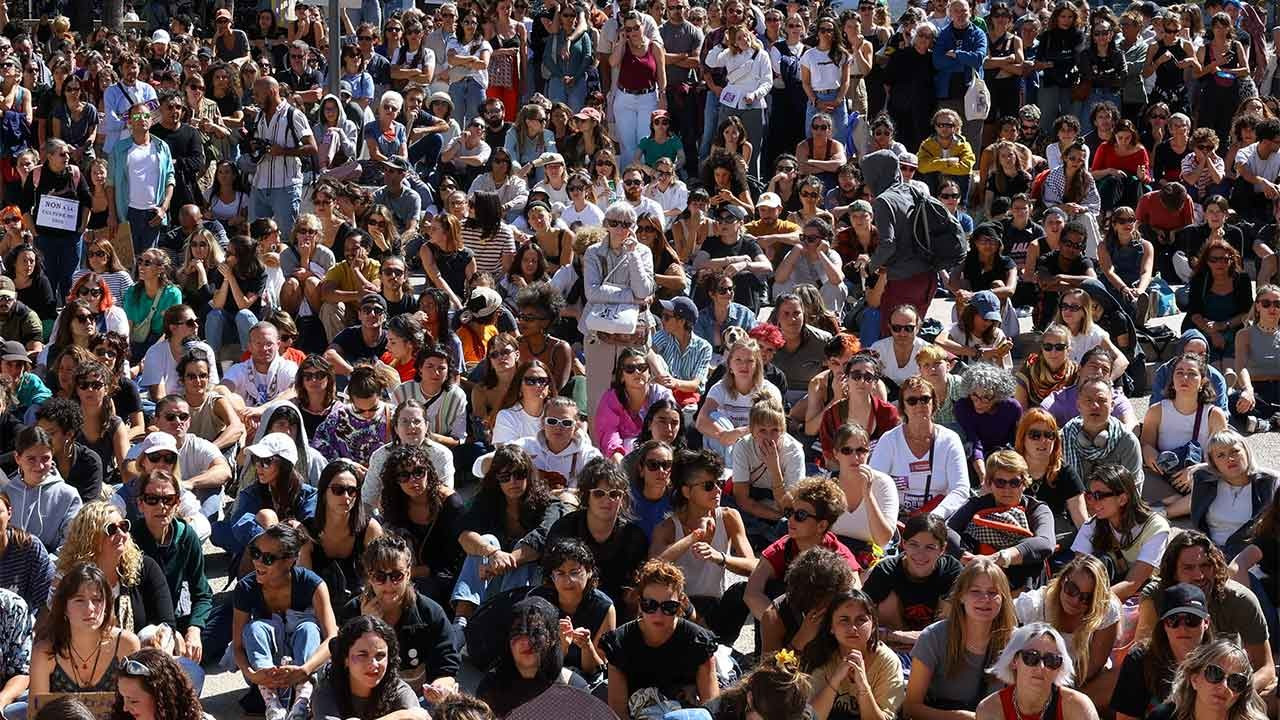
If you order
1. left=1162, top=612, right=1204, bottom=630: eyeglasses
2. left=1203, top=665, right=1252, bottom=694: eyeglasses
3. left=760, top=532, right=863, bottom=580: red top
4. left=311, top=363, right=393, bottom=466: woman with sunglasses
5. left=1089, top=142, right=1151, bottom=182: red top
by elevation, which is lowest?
left=1089, top=142, right=1151, bottom=182: red top

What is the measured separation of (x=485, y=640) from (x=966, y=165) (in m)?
8.75

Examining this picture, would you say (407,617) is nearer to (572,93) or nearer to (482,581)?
(482,581)

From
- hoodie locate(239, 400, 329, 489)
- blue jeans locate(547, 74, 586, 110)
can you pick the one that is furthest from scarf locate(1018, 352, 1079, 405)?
blue jeans locate(547, 74, 586, 110)

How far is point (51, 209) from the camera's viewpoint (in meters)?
14.5

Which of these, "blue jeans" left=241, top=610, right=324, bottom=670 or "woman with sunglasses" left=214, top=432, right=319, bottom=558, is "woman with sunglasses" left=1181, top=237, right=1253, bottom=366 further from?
"blue jeans" left=241, top=610, right=324, bottom=670

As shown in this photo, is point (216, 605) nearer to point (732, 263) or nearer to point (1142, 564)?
point (1142, 564)

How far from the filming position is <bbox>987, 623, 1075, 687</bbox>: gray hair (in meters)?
7.39

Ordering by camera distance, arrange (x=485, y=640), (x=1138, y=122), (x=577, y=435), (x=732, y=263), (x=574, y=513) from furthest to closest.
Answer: (x=1138, y=122), (x=732, y=263), (x=577, y=435), (x=574, y=513), (x=485, y=640)

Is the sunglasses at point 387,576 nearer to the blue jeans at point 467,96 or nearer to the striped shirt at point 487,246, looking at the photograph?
the striped shirt at point 487,246

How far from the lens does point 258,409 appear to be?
11227mm

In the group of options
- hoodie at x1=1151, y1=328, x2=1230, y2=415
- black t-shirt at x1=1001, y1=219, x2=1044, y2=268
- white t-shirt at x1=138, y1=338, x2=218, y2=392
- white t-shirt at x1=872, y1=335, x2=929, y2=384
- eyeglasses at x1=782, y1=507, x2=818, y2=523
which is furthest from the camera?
black t-shirt at x1=1001, y1=219, x2=1044, y2=268

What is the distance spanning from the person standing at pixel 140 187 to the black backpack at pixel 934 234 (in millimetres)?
5719

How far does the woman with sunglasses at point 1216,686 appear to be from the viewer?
705cm

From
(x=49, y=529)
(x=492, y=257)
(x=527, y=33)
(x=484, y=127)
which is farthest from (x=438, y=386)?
(x=527, y=33)
